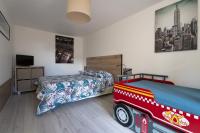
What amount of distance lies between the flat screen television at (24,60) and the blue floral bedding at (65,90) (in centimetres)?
164

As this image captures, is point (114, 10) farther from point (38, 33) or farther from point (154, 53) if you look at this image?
point (38, 33)

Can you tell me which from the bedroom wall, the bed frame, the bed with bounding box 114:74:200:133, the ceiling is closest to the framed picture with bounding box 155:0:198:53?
the ceiling

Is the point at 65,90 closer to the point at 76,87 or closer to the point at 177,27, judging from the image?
the point at 76,87

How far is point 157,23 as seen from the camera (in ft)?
8.02

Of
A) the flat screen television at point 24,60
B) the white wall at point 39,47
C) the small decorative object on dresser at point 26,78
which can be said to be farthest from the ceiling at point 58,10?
the small decorative object on dresser at point 26,78

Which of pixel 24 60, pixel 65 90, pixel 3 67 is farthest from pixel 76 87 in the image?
pixel 24 60

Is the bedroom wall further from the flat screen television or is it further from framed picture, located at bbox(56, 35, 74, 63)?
framed picture, located at bbox(56, 35, 74, 63)

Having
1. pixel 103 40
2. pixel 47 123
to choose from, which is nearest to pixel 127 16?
pixel 103 40

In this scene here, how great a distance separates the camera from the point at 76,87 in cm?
267

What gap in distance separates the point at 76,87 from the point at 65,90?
273 millimetres

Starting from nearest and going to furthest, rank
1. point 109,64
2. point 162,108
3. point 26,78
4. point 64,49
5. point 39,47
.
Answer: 1. point 162,108
2. point 26,78
3. point 109,64
4. point 39,47
5. point 64,49

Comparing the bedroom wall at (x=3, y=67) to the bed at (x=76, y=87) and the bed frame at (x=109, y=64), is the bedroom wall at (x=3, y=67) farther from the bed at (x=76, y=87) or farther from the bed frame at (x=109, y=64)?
the bed frame at (x=109, y=64)

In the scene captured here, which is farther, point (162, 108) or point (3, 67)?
point (3, 67)

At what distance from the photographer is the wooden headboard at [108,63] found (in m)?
3.47
